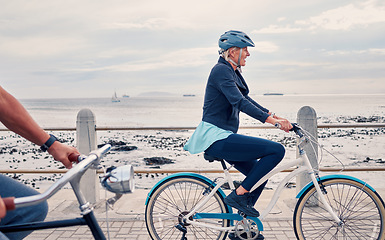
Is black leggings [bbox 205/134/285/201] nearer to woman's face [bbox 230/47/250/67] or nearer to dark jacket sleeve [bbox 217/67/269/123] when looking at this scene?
dark jacket sleeve [bbox 217/67/269/123]

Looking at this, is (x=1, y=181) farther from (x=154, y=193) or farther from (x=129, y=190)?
(x=154, y=193)

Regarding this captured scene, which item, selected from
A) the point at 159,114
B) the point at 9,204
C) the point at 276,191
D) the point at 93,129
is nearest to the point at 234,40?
the point at 276,191

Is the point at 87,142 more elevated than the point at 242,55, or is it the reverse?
the point at 242,55

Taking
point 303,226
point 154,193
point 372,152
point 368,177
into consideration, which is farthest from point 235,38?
point 372,152

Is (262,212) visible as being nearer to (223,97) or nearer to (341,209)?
(341,209)

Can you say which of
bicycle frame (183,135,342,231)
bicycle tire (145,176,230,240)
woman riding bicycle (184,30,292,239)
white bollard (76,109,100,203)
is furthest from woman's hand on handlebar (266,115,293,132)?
white bollard (76,109,100,203)

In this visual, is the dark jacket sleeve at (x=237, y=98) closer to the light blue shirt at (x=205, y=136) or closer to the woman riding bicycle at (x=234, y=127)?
the woman riding bicycle at (x=234, y=127)

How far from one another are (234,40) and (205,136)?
3.03 ft

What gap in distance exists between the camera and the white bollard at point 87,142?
5570 millimetres

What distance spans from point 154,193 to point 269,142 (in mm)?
1193

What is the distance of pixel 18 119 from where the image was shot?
6.34 feet

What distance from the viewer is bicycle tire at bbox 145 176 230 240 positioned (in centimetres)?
373

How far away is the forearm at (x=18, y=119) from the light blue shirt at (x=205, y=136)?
179 cm

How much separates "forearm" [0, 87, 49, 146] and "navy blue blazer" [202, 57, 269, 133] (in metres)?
1.86
